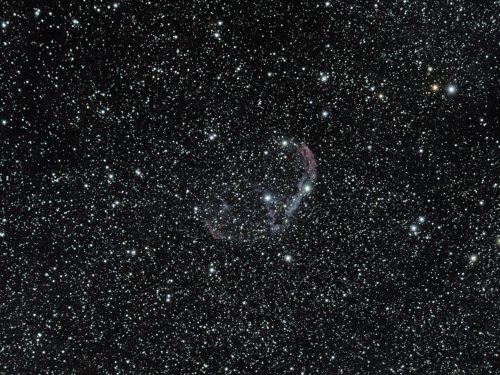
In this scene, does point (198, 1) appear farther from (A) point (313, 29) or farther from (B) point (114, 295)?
(B) point (114, 295)

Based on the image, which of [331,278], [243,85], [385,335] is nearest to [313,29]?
[243,85]

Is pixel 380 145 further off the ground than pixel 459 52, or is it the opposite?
pixel 459 52

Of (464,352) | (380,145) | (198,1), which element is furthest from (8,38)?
(464,352)

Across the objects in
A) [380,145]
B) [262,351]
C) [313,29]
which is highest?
[313,29]

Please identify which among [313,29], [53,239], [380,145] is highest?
[313,29]

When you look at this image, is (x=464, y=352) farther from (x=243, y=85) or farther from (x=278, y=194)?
(x=243, y=85)

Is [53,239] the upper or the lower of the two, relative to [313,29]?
lower
